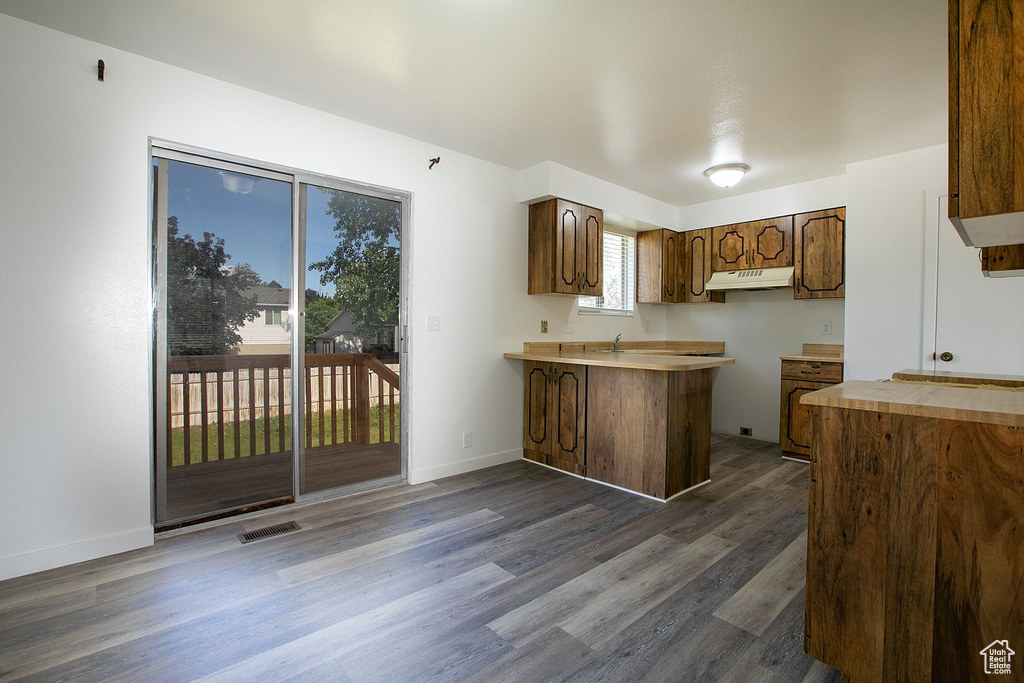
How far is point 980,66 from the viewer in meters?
1.13

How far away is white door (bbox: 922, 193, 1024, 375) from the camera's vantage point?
321 centimetres

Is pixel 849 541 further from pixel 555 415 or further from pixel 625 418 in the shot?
pixel 555 415

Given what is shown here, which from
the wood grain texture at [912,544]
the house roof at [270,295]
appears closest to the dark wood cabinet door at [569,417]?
the house roof at [270,295]

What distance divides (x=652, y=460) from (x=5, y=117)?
3.98 metres

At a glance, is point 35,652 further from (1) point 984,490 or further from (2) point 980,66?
(2) point 980,66

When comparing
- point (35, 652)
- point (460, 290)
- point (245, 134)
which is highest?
point (245, 134)

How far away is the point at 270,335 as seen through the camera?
2.98m

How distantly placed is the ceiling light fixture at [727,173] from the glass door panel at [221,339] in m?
3.40

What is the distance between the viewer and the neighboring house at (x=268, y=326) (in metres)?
2.90

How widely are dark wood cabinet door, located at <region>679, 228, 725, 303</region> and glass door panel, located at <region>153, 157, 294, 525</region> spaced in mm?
4187

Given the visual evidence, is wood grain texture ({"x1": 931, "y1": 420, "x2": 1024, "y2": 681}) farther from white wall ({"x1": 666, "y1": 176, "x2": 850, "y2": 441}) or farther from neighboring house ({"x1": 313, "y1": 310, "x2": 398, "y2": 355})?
white wall ({"x1": 666, "y1": 176, "x2": 850, "y2": 441})

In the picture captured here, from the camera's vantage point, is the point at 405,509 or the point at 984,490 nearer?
the point at 984,490

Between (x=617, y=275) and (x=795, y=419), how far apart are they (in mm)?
2282

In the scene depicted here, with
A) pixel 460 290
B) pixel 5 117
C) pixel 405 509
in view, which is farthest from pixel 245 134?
pixel 405 509
